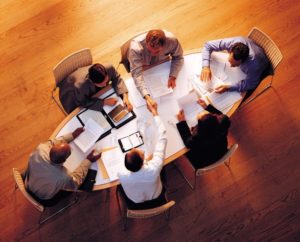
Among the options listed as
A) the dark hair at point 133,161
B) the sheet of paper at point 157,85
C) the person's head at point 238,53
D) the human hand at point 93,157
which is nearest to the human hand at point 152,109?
the sheet of paper at point 157,85

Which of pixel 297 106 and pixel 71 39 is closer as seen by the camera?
pixel 297 106

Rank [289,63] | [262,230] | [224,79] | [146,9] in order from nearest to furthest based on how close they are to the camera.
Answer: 1. [224,79]
2. [262,230]
3. [289,63]
4. [146,9]

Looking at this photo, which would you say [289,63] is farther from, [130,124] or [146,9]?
[130,124]

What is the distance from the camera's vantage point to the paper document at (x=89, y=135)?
287 centimetres

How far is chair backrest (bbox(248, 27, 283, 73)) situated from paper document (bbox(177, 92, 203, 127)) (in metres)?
0.94

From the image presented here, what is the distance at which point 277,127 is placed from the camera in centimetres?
387

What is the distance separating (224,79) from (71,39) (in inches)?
89.2

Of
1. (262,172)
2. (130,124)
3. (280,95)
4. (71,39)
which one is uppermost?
(71,39)

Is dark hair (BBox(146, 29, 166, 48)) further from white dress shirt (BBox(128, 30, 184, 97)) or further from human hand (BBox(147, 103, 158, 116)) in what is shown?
human hand (BBox(147, 103, 158, 116))

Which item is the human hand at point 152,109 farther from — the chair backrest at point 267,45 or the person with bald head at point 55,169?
the chair backrest at point 267,45

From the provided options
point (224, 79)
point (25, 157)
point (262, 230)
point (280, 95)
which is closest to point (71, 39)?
point (25, 157)

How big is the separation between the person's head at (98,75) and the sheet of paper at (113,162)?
0.64m

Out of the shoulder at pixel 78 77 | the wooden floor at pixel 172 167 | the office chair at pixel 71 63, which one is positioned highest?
the office chair at pixel 71 63

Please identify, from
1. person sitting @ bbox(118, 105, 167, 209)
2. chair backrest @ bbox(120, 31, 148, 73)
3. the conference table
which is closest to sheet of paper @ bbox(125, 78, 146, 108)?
the conference table
